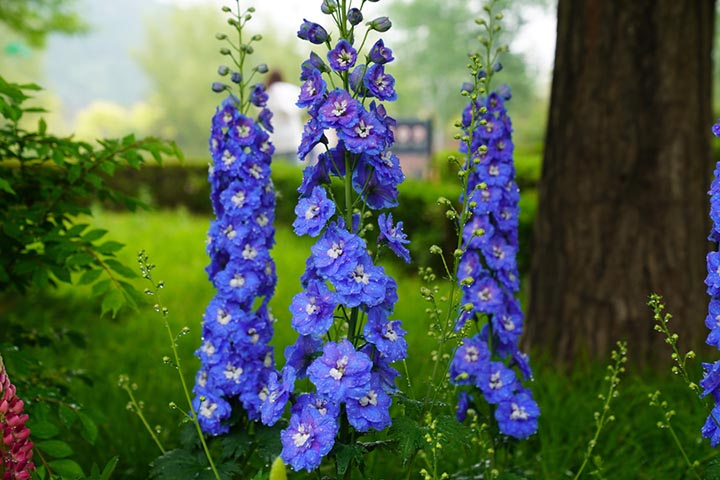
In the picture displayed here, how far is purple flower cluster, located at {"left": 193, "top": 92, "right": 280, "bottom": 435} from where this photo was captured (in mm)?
2432

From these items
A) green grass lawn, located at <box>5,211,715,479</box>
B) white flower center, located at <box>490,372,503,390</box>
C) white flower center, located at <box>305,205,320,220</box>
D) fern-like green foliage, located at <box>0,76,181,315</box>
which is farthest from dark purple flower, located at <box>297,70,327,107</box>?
white flower center, located at <box>490,372,503,390</box>

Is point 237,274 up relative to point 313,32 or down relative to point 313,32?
down

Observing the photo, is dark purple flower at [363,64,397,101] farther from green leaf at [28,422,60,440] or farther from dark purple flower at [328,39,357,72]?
green leaf at [28,422,60,440]

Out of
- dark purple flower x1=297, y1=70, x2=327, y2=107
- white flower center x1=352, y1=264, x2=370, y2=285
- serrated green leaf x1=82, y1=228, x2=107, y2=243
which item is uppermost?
dark purple flower x1=297, y1=70, x2=327, y2=107

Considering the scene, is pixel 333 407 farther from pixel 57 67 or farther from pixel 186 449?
pixel 57 67

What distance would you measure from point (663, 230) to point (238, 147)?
2645 millimetres

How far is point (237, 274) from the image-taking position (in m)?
2.45

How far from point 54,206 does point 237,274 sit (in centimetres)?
81

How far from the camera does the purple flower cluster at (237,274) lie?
243 centimetres

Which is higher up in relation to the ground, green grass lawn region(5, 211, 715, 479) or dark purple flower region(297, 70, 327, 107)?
dark purple flower region(297, 70, 327, 107)

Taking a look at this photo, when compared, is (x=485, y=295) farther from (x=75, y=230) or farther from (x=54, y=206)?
(x=54, y=206)

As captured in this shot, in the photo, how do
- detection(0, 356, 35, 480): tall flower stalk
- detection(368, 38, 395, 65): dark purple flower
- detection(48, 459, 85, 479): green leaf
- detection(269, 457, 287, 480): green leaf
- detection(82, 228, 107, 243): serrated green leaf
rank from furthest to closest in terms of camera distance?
1. detection(82, 228, 107, 243): serrated green leaf
2. detection(48, 459, 85, 479): green leaf
3. detection(368, 38, 395, 65): dark purple flower
4. detection(0, 356, 35, 480): tall flower stalk
5. detection(269, 457, 287, 480): green leaf

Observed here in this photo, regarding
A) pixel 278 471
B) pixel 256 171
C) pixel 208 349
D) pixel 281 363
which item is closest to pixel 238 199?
pixel 256 171

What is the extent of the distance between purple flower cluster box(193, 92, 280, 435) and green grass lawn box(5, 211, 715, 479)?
46 cm
